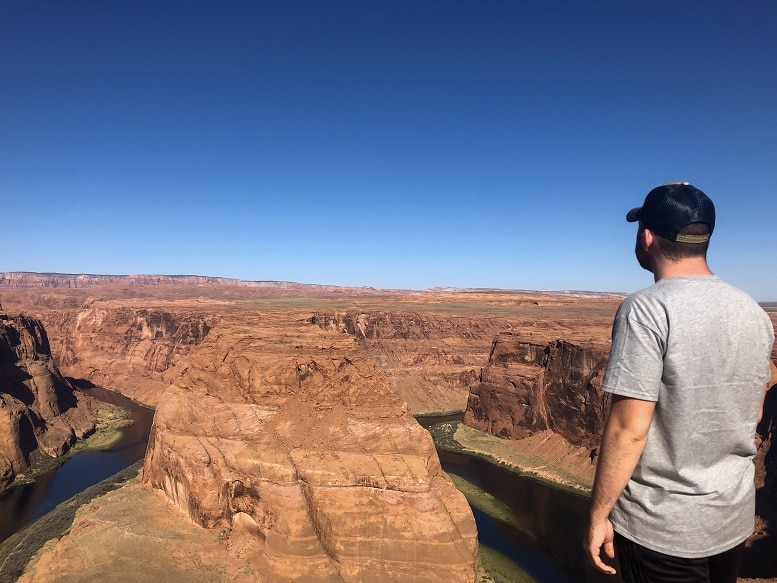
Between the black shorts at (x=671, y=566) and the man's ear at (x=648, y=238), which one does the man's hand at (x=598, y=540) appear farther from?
the man's ear at (x=648, y=238)

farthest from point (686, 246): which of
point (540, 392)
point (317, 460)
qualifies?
point (540, 392)

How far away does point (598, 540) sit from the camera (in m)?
2.96

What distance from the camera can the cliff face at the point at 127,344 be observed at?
68000mm

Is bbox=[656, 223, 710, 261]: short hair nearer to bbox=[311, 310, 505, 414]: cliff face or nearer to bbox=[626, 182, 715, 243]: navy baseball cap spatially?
bbox=[626, 182, 715, 243]: navy baseball cap

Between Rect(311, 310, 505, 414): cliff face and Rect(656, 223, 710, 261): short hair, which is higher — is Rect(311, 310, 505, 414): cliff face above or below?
below

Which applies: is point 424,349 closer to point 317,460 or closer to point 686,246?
point 317,460

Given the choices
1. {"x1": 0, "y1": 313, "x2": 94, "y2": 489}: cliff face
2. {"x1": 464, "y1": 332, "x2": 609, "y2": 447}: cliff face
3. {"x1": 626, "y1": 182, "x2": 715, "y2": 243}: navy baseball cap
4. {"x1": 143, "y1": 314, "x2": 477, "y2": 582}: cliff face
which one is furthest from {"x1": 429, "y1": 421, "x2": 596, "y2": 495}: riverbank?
{"x1": 626, "y1": 182, "x2": 715, "y2": 243}: navy baseball cap

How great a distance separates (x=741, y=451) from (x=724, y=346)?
76 cm

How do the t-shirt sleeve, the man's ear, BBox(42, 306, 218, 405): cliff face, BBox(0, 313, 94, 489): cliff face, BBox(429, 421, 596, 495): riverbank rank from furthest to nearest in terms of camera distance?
BBox(42, 306, 218, 405): cliff face
BBox(429, 421, 596, 495): riverbank
BBox(0, 313, 94, 489): cliff face
the man's ear
the t-shirt sleeve

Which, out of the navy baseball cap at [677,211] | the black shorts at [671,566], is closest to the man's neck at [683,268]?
the navy baseball cap at [677,211]

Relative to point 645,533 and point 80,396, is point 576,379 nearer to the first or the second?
point 645,533

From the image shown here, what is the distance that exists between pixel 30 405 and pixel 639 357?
5750cm

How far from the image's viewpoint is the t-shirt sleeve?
254cm

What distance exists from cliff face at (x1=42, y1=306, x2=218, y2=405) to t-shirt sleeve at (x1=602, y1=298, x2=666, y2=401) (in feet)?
229
